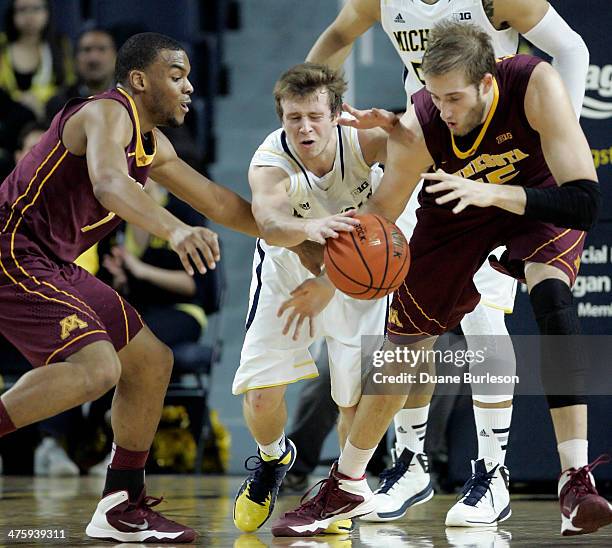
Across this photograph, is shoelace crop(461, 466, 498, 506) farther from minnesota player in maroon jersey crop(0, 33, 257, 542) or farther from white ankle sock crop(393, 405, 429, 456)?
minnesota player in maroon jersey crop(0, 33, 257, 542)

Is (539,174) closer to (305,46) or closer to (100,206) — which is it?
(100,206)

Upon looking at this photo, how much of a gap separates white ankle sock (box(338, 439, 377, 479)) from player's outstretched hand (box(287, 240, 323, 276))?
66cm

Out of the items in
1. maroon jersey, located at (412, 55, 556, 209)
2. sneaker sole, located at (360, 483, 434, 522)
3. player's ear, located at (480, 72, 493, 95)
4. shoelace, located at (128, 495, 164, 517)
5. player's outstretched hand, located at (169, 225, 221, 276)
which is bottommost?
sneaker sole, located at (360, 483, 434, 522)

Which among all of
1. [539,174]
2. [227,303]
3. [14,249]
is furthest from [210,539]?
[227,303]

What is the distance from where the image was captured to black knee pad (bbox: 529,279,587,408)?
11.6 ft

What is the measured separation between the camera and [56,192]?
3846 millimetres

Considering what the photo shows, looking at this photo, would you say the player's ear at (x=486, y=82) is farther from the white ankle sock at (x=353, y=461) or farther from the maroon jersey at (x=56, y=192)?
the white ankle sock at (x=353, y=461)

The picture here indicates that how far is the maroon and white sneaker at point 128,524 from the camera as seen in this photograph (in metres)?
3.82

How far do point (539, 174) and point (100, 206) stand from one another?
4.94ft

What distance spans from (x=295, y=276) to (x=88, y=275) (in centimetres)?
87

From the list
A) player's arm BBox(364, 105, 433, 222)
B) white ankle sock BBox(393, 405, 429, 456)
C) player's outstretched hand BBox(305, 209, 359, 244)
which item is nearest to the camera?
player's outstretched hand BBox(305, 209, 359, 244)

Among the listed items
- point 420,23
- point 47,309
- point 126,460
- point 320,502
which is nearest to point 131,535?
point 126,460

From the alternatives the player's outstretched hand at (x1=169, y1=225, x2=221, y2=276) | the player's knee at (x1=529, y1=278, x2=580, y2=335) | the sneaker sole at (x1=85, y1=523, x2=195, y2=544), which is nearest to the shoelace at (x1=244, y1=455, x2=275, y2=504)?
the sneaker sole at (x1=85, y1=523, x2=195, y2=544)

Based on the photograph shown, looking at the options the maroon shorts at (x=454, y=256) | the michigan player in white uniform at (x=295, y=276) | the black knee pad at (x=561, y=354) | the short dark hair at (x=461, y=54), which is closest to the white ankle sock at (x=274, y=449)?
the michigan player in white uniform at (x=295, y=276)
